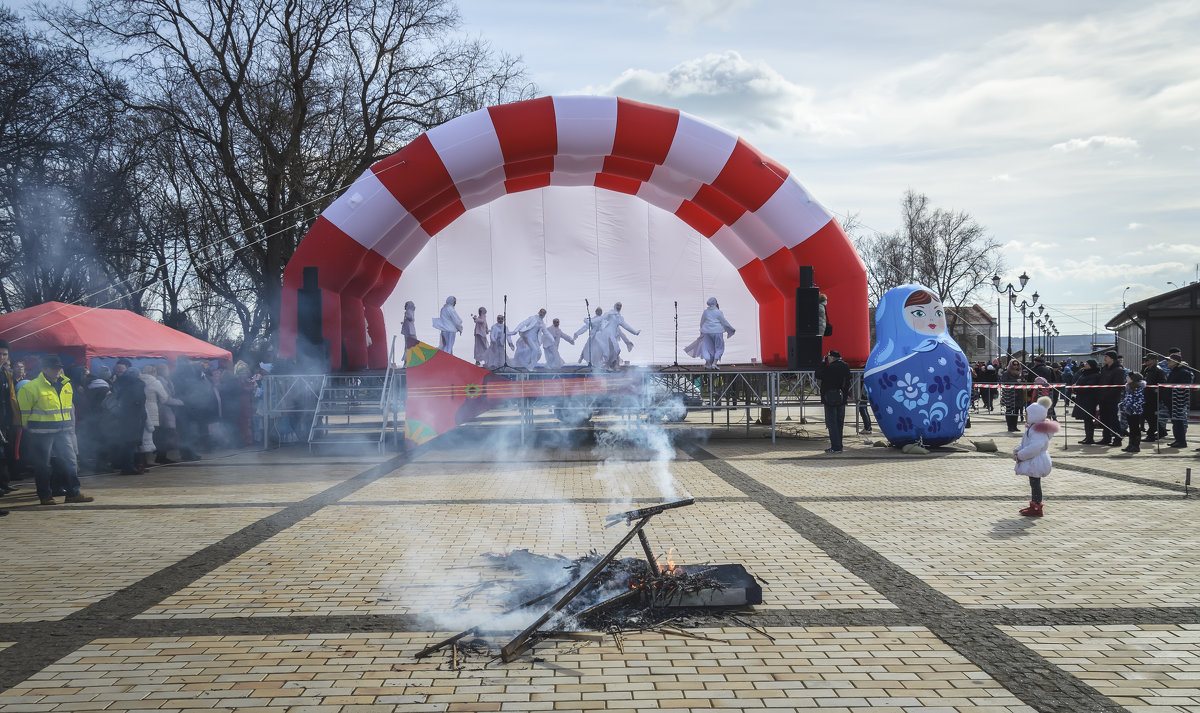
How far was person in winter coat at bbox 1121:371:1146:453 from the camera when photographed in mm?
13069

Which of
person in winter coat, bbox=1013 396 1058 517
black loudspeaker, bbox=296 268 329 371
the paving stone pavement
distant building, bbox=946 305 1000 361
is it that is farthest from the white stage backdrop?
distant building, bbox=946 305 1000 361

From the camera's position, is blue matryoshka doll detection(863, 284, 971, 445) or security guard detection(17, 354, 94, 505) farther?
blue matryoshka doll detection(863, 284, 971, 445)

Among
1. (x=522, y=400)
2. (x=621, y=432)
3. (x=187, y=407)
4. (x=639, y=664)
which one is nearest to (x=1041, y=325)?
(x=621, y=432)

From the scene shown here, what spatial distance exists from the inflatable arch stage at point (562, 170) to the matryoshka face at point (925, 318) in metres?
2.25

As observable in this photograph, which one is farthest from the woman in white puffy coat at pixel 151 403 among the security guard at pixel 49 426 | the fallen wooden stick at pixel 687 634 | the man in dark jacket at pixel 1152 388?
the man in dark jacket at pixel 1152 388

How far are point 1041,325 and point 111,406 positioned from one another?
54447 millimetres

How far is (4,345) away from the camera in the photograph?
947cm

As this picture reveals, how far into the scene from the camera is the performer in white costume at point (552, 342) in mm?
18094

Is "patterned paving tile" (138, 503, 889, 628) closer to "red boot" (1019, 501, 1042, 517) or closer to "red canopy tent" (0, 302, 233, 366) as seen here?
"red boot" (1019, 501, 1042, 517)

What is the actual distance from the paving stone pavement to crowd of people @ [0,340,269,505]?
0.82m

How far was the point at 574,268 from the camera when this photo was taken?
61.2 feet

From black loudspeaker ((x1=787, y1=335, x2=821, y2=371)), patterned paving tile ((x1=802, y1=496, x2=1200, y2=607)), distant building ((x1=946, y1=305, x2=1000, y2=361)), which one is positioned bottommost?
patterned paving tile ((x1=802, y1=496, x2=1200, y2=607))

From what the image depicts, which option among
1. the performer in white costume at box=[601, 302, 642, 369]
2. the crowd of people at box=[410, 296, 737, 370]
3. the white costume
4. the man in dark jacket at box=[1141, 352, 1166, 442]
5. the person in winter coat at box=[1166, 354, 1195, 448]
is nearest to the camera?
the person in winter coat at box=[1166, 354, 1195, 448]

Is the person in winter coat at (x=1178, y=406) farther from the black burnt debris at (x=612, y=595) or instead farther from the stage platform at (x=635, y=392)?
the black burnt debris at (x=612, y=595)
